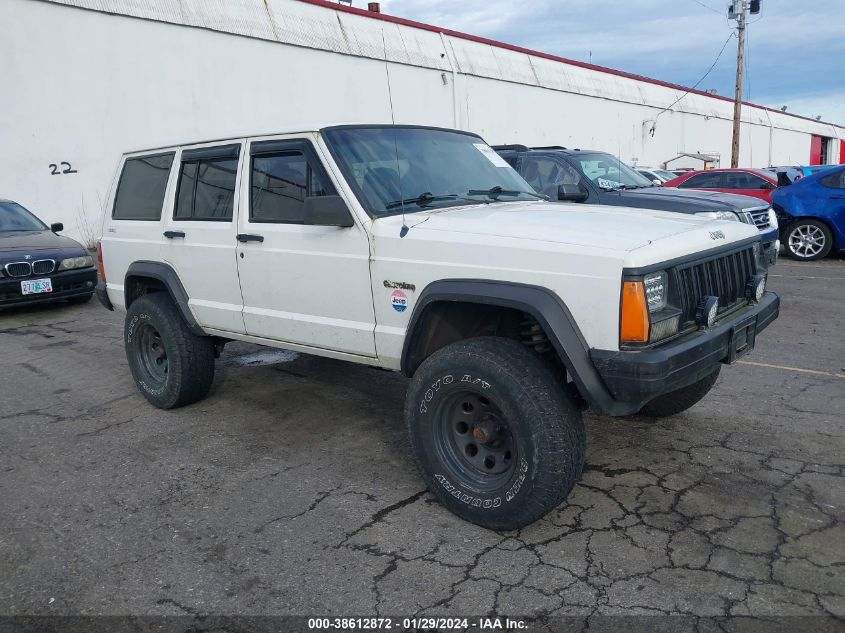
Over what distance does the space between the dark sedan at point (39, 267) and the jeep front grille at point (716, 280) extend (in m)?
8.54

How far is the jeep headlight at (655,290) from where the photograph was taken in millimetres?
3068

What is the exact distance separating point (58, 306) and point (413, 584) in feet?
29.4

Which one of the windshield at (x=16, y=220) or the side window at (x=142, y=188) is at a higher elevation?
the side window at (x=142, y=188)

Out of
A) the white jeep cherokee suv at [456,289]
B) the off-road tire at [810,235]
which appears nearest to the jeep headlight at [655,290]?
the white jeep cherokee suv at [456,289]

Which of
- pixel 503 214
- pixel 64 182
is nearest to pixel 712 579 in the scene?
pixel 503 214

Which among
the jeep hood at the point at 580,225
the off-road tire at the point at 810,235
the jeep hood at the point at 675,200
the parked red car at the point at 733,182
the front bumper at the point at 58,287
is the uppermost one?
the jeep hood at the point at 580,225

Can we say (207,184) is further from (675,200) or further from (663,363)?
(675,200)

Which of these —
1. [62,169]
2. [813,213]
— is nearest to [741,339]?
[813,213]

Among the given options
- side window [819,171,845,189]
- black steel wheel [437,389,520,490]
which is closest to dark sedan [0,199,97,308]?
black steel wheel [437,389,520,490]

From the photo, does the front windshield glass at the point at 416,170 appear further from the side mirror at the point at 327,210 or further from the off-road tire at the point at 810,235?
the off-road tire at the point at 810,235

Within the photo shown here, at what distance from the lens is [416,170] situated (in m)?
4.25

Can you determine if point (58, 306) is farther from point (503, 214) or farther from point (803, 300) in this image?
point (803, 300)

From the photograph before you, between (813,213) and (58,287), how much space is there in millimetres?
11658

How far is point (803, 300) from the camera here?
888 cm
